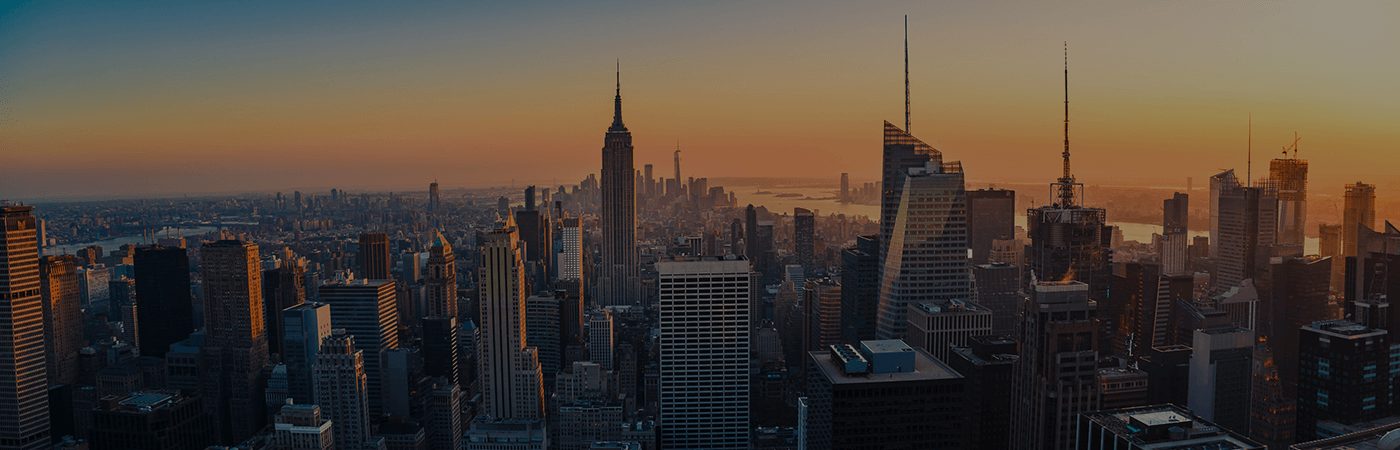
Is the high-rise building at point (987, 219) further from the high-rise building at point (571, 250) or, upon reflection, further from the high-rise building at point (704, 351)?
the high-rise building at point (571, 250)

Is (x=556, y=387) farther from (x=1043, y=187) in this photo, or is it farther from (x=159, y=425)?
(x=1043, y=187)

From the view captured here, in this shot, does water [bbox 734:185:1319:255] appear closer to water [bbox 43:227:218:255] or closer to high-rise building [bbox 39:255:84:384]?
water [bbox 43:227:218:255]

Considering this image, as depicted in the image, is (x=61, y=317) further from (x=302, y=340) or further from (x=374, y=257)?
(x=374, y=257)

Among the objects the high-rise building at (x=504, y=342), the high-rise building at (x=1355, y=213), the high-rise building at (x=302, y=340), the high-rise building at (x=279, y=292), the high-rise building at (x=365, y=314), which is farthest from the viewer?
the high-rise building at (x=365, y=314)

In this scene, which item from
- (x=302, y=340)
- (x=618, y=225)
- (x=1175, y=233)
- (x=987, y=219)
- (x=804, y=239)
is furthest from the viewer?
(x=618, y=225)

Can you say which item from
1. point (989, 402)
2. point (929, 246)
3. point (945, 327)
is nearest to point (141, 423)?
point (989, 402)

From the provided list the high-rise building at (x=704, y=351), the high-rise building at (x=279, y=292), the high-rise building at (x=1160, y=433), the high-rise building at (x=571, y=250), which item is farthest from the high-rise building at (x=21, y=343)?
the high-rise building at (x=1160, y=433)
